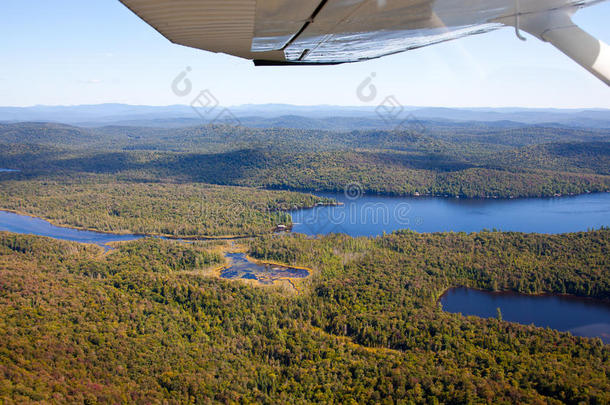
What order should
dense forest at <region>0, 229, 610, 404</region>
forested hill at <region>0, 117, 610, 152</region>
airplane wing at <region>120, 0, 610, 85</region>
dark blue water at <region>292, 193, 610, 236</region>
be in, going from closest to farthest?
airplane wing at <region>120, 0, 610, 85</region> < dense forest at <region>0, 229, 610, 404</region> < dark blue water at <region>292, 193, 610, 236</region> < forested hill at <region>0, 117, 610, 152</region>

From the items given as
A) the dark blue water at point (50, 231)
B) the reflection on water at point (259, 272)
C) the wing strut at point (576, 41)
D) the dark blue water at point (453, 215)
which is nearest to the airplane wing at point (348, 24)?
the wing strut at point (576, 41)

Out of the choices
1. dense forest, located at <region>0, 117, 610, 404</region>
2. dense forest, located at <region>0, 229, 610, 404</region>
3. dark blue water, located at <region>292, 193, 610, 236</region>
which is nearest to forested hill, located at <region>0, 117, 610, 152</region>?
dark blue water, located at <region>292, 193, 610, 236</region>

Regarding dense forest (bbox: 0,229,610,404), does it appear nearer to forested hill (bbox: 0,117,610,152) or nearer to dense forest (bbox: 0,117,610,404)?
dense forest (bbox: 0,117,610,404)

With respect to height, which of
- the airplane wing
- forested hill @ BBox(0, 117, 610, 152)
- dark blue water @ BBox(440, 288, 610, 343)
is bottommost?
dark blue water @ BBox(440, 288, 610, 343)

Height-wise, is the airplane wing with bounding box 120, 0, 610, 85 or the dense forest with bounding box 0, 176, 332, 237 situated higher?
the airplane wing with bounding box 120, 0, 610, 85

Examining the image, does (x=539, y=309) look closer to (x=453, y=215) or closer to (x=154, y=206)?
(x=453, y=215)

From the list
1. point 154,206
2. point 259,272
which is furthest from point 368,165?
point 259,272

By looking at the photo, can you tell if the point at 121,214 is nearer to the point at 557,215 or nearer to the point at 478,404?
the point at 478,404
